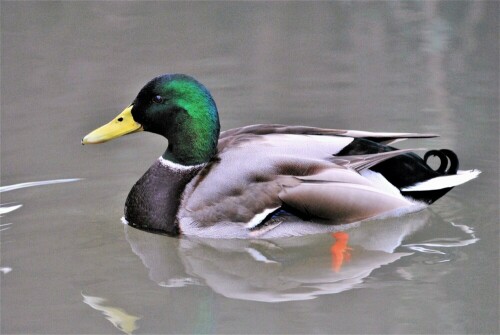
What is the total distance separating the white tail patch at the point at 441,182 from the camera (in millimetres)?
6430

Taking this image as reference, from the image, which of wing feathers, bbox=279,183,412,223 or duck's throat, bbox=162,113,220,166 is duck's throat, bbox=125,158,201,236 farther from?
wing feathers, bbox=279,183,412,223

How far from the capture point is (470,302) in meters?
5.45

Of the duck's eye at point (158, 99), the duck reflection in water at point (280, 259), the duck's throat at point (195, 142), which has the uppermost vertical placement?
the duck's eye at point (158, 99)

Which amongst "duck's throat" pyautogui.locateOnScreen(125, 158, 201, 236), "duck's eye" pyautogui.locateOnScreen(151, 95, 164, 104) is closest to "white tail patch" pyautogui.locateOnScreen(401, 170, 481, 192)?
"duck's throat" pyautogui.locateOnScreen(125, 158, 201, 236)

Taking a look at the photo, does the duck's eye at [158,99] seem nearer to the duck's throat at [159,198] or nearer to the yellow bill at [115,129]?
the yellow bill at [115,129]

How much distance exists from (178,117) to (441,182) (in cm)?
178

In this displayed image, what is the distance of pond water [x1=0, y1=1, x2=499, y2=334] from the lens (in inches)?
216

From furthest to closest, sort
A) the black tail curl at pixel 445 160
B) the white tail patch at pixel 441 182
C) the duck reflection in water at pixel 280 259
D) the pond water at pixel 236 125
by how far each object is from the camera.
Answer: the black tail curl at pixel 445 160
the white tail patch at pixel 441 182
the duck reflection in water at pixel 280 259
the pond water at pixel 236 125

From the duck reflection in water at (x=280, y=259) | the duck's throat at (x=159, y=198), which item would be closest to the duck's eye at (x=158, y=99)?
the duck's throat at (x=159, y=198)

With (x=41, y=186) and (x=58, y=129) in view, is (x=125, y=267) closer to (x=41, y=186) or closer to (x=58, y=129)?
(x=41, y=186)

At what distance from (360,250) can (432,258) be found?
47cm

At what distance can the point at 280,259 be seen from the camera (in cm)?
620

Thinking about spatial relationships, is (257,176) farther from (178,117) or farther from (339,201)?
(178,117)

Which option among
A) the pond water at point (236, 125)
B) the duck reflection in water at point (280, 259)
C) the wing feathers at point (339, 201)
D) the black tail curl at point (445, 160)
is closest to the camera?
the pond water at point (236, 125)
